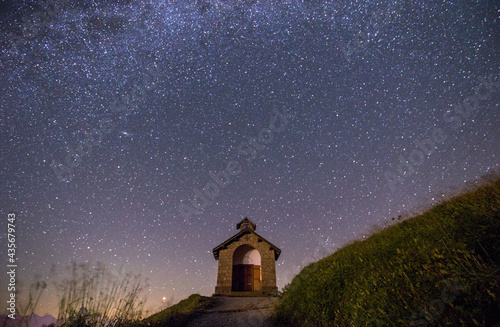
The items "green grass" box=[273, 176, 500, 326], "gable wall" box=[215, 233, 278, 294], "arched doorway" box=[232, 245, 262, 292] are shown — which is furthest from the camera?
"arched doorway" box=[232, 245, 262, 292]

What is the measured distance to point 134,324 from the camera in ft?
18.5

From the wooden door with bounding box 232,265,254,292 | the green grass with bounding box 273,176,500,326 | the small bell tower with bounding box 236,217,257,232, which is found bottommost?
the green grass with bounding box 273,176,500,326

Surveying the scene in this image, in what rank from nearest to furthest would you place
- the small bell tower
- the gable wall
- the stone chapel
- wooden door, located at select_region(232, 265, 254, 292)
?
the gable wall, the stone chapel, wooden door, located at select_region(232, 265, 254, 292), the small bell tower

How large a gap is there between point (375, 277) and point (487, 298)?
8.84ft

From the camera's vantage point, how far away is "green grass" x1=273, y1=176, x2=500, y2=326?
3.00 meters

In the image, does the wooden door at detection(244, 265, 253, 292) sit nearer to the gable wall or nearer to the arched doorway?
the arched doorway

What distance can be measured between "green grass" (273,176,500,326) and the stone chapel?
41.9 ft

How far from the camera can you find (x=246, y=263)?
71.4 ft

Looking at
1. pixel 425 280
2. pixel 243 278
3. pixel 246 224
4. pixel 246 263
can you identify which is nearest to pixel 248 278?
pixel 243 278

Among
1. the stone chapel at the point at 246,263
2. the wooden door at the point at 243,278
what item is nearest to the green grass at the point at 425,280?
the stone chapel at the point at 246,263

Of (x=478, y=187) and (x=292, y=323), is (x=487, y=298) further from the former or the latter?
(x=292, y=323)

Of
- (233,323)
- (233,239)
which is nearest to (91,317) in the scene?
(233,323)

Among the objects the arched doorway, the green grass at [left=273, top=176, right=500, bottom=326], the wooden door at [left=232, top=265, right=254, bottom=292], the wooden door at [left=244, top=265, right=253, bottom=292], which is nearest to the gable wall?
the arched doorway

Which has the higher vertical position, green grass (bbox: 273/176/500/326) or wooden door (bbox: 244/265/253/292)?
wooden door (bbox: 244/265/253/292)
